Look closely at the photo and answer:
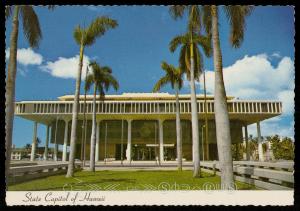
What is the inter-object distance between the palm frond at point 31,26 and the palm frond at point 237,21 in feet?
25.6

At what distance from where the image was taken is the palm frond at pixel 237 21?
1135 centimetres

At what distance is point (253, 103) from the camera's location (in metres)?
52.2

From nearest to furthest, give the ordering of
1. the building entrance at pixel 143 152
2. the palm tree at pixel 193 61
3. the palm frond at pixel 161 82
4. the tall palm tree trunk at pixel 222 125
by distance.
A: 1. the tall palm tree trunk at pixel 222 125
2. the palm tree at pixel 193 61
3. the palm frond at pixel 161 82
4. the building entrance at pixel 143 152

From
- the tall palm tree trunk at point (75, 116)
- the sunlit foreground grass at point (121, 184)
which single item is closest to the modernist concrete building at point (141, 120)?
the tall palm tree trunk at point (75, 116)

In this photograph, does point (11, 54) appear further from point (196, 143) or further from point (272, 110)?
point (272, 110)

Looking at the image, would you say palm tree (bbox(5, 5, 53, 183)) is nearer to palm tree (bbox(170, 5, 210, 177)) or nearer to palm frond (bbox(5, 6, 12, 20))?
palm frond (bbox(5, 6, 12, 20))

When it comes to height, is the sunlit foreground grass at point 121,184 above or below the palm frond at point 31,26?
below

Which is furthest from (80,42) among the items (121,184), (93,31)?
(121,184)

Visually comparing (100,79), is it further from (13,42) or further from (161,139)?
(161,139)

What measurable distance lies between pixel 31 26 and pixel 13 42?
1.75 m

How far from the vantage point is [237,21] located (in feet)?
38.1

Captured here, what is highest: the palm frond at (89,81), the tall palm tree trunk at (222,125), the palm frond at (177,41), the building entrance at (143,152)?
the palm frond at (177,41)

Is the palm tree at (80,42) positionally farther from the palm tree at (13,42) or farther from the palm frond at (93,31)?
the palm tree at (13,42)
